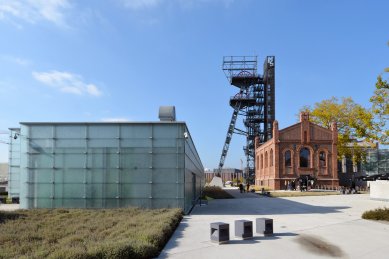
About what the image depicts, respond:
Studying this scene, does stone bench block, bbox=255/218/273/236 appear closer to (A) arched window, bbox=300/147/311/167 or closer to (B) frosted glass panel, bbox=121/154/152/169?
(B) frosted glass panel, bbox=121/154/152/169

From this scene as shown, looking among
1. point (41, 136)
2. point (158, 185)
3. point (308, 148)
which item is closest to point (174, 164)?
point (158, 185)

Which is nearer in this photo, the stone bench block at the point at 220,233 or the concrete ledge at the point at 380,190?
the stone bench block at the point at 220,233

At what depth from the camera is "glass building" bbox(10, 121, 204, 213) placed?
21.9 metres

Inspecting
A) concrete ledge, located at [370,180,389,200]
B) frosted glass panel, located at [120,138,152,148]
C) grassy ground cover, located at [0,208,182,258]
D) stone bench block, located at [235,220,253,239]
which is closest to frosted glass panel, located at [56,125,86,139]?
frosted glass panel, located at [120,138,152,148]

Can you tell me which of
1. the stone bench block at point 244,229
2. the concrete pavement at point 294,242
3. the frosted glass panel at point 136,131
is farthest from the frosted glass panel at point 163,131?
the stone bench block at point 244,229

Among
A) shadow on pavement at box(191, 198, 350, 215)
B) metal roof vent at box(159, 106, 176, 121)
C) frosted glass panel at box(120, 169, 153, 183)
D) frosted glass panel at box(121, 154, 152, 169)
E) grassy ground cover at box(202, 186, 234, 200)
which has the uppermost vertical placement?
metal roof vent at box(159, 106, 176, 121)

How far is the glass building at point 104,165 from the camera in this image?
71.9ft

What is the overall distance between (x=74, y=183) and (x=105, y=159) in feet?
7.31

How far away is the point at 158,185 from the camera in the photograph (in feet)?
71.9

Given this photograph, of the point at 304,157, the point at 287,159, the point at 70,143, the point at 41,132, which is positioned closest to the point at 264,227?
the point at 70,143

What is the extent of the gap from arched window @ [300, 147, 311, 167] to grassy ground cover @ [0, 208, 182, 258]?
159 ft

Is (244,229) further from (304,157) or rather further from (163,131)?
(304,157)

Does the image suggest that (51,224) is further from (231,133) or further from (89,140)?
(231,133)

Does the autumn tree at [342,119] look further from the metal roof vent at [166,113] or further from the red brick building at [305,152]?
the metal roof vent at [166,113]
